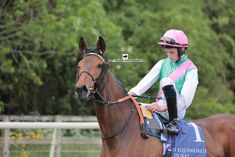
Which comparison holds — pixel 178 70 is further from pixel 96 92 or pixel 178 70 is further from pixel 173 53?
pixel 96 92

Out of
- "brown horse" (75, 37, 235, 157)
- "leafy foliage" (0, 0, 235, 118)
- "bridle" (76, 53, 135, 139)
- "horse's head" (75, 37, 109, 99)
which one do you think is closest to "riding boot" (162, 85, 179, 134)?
→ "brown horse" (75, 37, 235, 157)

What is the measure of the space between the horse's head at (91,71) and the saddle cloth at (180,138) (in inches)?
28.0

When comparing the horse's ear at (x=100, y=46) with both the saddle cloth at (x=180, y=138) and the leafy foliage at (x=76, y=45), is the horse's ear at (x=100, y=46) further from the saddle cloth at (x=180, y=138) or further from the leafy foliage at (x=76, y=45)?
the leafy foliage at (x=76, y=45)

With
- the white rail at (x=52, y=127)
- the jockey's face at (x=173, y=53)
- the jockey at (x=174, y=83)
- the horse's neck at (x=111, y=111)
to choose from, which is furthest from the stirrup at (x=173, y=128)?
the white rail at (x=52, y=127)

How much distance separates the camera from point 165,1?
18.4m

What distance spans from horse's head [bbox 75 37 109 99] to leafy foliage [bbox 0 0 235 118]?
24.3 ft

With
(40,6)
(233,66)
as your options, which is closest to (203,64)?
(233,66)

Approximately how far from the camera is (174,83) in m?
7.30

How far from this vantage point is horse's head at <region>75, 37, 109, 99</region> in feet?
21.5

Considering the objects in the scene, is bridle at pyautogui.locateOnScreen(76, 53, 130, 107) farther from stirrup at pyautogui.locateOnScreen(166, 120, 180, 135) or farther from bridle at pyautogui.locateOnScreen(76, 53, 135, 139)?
stirrup at pyautogui.locateOnScreen(166, 120, 180, 135)

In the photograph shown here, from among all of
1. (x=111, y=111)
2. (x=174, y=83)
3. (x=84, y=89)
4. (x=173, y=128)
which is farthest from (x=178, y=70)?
(x=84, y=89)

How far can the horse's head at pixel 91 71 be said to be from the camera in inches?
258

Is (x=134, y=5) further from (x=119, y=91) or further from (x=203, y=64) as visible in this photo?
(x=119, y=91)

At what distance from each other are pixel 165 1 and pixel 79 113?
12.9ft
